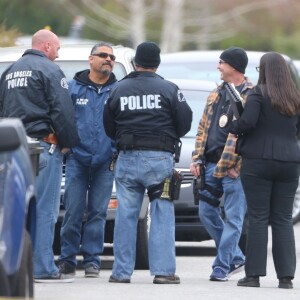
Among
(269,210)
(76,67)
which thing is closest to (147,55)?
(269,210)

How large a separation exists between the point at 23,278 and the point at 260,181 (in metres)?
3.44

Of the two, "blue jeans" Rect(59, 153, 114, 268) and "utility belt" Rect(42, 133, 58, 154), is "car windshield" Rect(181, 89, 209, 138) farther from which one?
"utility belt" Rect(42, 133, 58, 154)

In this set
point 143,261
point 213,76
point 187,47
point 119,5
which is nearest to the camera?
point 143,261

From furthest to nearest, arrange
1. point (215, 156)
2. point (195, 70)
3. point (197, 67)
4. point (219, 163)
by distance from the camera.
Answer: point (197, 67) < point (195, 70) < point (215, 156) < point (219, 163)

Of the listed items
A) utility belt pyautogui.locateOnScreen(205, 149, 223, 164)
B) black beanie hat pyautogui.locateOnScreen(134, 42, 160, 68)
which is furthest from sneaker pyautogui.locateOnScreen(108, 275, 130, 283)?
black beanie hat pyautogui.locateOnScreen(134, 42, 160, 68)

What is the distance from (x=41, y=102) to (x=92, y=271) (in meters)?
1.65

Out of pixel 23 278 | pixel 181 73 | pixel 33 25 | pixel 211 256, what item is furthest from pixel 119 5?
pixel 23 278

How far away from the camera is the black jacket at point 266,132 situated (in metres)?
11.0

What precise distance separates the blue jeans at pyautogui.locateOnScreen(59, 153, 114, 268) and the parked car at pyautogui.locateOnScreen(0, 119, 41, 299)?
3.61 m

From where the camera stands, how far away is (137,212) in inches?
449

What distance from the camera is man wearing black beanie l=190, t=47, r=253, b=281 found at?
1170 centimetres

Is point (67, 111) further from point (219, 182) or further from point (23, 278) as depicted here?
point (23, 278)

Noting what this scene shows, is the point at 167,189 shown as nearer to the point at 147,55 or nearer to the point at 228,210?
the point at 228,210

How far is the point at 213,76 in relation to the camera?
19344 mm
